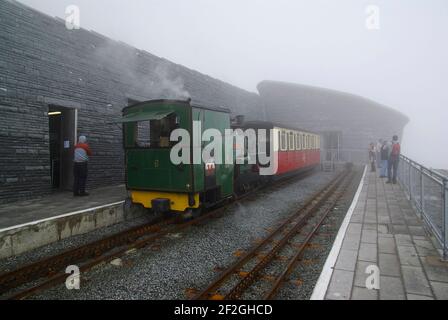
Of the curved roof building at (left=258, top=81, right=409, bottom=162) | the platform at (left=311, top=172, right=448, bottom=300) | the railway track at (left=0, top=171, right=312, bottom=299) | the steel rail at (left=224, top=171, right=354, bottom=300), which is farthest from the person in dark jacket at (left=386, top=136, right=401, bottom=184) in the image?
the curved roof building at (left=258, top=81, right=409, bottom=162)

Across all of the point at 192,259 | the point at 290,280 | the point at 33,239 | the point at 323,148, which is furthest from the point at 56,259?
the point at 323,148

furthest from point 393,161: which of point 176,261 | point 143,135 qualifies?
point 176,261

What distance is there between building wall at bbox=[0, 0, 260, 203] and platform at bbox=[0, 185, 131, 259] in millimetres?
1202

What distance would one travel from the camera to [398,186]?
12.3 metres

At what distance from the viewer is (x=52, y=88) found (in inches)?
377

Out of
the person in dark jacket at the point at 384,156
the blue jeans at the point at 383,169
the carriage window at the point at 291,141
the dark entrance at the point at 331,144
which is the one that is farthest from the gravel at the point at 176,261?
the dark entrance at the point at 331,144

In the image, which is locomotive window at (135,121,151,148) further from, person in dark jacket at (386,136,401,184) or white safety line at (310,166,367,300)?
person in dark jacket at (386,136,401,184)

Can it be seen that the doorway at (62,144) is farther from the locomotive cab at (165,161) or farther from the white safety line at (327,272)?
the white safety line at (327,272)

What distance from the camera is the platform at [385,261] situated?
12.2 feet

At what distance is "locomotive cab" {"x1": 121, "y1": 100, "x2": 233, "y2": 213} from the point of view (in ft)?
22.0

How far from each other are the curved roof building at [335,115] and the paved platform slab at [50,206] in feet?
76.1

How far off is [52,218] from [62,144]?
5.19m

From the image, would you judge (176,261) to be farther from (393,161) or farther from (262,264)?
(393,161)
